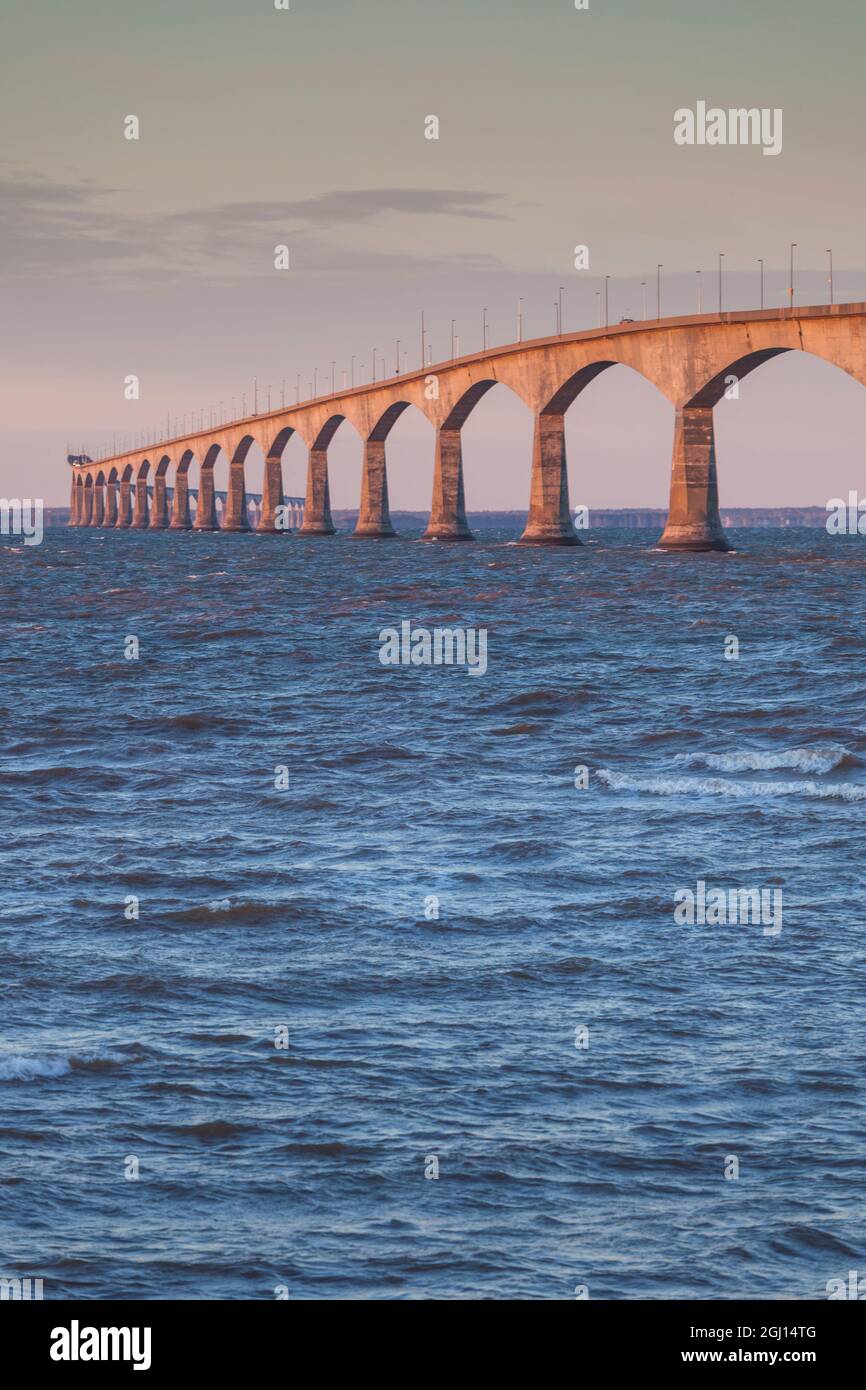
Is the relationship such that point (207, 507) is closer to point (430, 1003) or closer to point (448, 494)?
point (448, 494)

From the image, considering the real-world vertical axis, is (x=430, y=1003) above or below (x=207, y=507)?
below

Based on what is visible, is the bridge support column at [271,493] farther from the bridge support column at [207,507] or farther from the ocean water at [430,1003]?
the ocean water at [430,1003]

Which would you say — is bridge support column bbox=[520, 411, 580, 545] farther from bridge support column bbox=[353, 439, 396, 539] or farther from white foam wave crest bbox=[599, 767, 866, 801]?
white foam wave crest bbox=[599, 767, 866, 801]

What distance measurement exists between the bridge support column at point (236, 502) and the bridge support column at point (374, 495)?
45405 mm

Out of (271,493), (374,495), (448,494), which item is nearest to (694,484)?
(448,494)

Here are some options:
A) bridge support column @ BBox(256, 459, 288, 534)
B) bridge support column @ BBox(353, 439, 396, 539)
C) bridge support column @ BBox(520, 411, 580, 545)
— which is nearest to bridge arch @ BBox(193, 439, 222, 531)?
bridge support column @ BBox(256, 459, 288, 534)

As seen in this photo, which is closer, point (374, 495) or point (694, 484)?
point (694, 484)

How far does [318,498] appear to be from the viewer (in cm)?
14325

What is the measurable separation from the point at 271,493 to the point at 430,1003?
148 m

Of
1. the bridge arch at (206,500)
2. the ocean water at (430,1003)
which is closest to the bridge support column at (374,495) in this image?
the bridge arch at (206,500)

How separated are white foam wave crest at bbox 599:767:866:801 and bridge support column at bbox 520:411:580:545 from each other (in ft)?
241

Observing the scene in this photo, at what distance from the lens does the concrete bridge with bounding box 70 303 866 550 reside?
71562 mm
